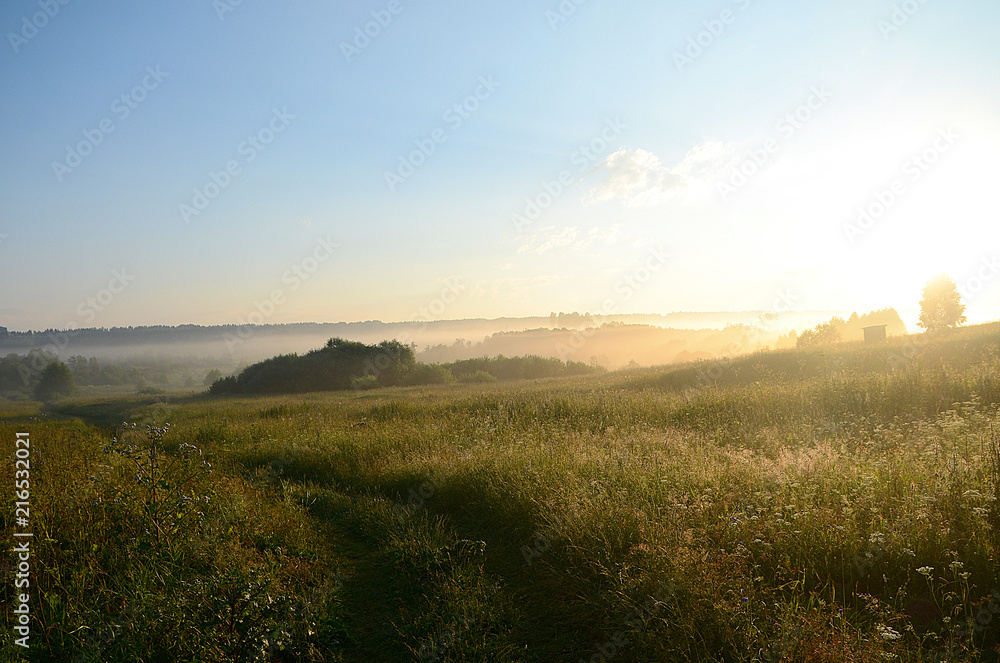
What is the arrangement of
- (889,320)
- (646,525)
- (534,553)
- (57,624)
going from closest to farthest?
1. (57,624)
2. (646,525)
3. (534,553)
4. (889,320)

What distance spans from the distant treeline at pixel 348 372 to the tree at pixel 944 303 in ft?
116

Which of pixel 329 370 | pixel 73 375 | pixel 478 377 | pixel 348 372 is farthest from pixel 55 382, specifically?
pixel 478 377

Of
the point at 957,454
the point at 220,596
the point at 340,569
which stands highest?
the point at 957,454

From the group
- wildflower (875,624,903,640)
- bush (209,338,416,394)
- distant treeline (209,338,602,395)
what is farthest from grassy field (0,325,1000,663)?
distant treeline (209,338,602,395)

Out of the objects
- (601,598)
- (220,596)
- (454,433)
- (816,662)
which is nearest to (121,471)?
(220,596)

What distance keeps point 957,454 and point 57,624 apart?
32.0 feet

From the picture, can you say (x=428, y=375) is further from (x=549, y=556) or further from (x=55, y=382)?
(x=55, y=382)

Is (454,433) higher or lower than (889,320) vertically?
lower

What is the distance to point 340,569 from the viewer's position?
569cm

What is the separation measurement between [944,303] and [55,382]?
10182 cm

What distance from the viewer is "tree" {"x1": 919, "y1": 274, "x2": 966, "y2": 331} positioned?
48969mm

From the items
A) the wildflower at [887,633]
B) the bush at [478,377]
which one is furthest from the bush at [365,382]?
the wildflower at [887,633]

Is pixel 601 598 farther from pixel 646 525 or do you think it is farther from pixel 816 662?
pixel 816 662

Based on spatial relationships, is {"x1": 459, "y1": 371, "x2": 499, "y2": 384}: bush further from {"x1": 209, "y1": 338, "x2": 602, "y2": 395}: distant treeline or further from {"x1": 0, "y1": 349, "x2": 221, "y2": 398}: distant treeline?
{"x1": 0, "y1": 349, "x2": 221, "y2": 398}: distant treeline
